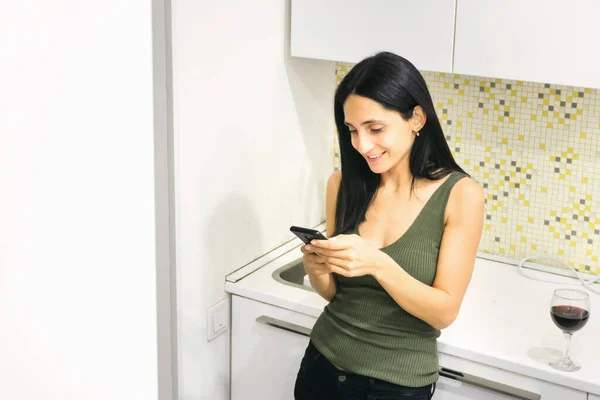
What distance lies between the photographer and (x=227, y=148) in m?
2.21

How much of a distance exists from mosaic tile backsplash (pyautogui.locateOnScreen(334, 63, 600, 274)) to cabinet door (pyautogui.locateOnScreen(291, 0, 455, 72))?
37 centimetres

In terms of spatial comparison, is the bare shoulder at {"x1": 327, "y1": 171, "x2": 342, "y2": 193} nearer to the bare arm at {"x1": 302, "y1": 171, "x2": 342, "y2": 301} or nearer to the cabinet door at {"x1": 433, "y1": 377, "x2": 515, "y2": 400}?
the bare arm at {"x1": 302, "y1": 171, "x2": 342, "y2": 301}

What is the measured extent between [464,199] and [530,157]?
780mm

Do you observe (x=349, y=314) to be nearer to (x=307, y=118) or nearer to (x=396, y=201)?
→ (x=396, y=201)

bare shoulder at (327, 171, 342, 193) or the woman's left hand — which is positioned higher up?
bare shoulder at (327, 171, 342, 193)

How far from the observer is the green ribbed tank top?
1.76 meters

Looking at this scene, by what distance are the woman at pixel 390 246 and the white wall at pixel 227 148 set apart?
16.4 inches

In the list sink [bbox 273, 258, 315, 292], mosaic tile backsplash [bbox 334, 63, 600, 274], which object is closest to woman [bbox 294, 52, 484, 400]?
sink [bbox 273, 258, 315, 292]

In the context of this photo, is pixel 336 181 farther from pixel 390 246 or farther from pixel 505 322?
pixel 505 322

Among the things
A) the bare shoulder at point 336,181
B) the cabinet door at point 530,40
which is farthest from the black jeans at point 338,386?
the cabinet door at point 530,40

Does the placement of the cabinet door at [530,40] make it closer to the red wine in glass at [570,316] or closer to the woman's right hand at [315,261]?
the red wine in glass at [570,316]

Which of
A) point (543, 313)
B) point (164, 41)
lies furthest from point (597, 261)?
point (164, 41)

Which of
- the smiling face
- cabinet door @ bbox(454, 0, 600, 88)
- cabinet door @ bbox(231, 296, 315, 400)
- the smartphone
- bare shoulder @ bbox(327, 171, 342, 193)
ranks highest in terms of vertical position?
cabinet door @ bbox(454, 0, 600, 88)

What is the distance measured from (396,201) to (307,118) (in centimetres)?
81
